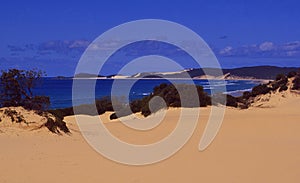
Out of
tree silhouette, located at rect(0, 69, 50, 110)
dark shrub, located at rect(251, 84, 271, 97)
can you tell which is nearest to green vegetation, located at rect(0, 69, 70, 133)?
tree silhouette, located at rect(0, 69, 50, 110)

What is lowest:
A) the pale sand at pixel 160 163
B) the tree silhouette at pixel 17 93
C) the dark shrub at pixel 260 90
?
the pale sand at pixel 160 163

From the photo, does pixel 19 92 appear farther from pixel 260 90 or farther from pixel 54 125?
pixel 260 90

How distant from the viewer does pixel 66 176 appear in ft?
26.3

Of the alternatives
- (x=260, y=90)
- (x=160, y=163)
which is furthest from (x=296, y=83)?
(x=160, y=163)

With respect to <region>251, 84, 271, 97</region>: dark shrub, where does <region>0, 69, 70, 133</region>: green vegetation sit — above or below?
above

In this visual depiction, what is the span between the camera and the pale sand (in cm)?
807

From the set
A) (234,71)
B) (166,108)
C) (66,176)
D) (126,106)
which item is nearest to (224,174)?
(66,176)

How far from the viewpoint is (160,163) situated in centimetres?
941

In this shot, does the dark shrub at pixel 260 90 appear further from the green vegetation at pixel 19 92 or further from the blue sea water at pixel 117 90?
the green vegetation at pixel 19 92

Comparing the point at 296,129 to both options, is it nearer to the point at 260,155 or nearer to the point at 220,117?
the point at 220,117

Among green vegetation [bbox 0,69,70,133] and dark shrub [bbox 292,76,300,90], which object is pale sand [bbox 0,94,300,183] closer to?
green vegetation [bbox 0,69,70,133]

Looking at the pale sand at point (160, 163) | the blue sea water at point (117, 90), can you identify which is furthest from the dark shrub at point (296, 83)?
the pale sand at point (160, 163)

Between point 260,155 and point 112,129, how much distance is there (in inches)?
257

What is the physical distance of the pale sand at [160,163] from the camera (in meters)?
8.07
